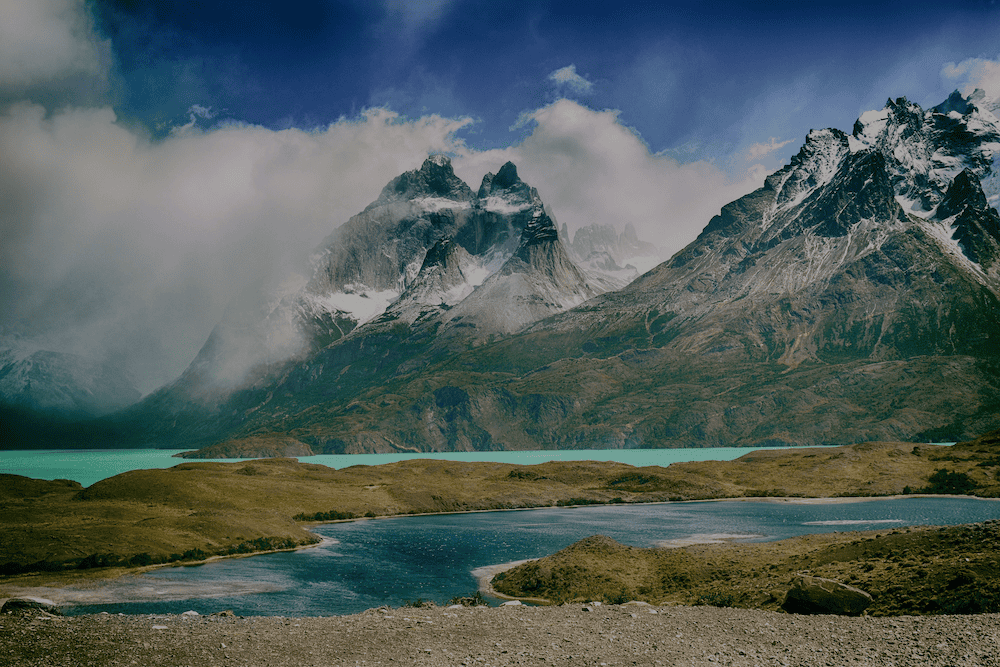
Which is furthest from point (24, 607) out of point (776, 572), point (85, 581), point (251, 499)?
point (251, 499)

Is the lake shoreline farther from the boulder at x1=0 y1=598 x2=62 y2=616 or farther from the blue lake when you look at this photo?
the boulder at x1=0 y1=598 x2=62 y2=616

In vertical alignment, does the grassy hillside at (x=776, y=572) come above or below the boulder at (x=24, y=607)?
below

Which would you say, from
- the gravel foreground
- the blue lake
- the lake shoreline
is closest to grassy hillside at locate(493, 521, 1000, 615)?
the lake shoreline

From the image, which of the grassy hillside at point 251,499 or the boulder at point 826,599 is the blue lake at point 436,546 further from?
the boulder at point 826,599

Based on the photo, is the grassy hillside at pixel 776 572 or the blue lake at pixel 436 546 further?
the blue lake at pixel 436 546

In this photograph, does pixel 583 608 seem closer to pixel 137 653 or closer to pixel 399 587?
pixel 137 653

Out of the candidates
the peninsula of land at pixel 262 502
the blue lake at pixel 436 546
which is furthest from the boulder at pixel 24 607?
the peninsula of land at pixel 262 502

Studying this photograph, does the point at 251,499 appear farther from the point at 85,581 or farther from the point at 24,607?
the point at 24,607
